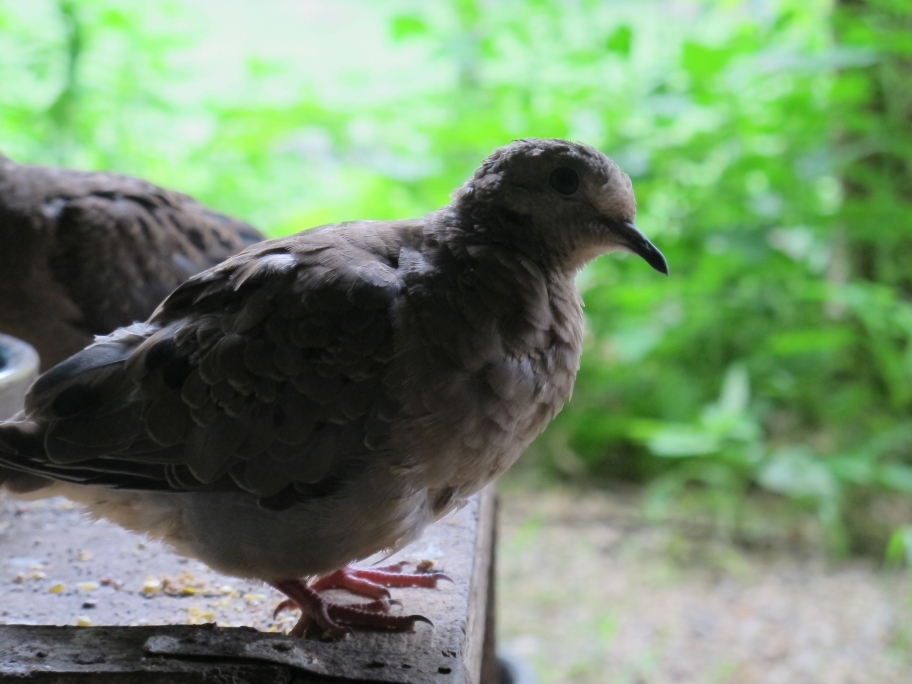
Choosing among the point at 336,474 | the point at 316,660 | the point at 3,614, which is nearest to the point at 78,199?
the point at 3,614

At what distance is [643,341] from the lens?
438 centimetres

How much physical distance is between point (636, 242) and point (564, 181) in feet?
0.55

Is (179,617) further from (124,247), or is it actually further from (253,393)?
(124,247)

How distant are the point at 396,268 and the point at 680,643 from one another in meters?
2.39

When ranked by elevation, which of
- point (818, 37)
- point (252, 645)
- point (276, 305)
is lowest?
point (252, 645)

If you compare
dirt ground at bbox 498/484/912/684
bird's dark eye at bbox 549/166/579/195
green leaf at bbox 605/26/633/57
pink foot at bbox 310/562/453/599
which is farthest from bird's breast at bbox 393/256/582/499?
green leaf at bbox 605/26/633/57

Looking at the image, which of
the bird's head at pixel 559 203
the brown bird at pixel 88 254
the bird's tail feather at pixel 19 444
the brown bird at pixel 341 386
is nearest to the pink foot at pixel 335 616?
the brown bird at pixel 341 386

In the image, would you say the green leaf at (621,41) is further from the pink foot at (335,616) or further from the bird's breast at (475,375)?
the pink foot at (335,616)

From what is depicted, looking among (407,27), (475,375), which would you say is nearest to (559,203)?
(475,375)

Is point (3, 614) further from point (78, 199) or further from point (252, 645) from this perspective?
point (78, 199)

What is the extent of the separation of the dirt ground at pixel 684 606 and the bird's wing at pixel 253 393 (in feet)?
6.66

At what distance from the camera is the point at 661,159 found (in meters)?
4.28

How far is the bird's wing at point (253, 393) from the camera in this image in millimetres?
1549

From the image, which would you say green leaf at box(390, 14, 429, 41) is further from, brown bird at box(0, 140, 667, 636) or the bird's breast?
the bird's breast
